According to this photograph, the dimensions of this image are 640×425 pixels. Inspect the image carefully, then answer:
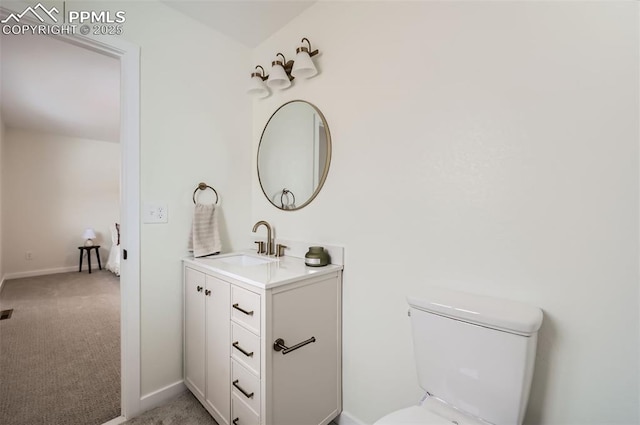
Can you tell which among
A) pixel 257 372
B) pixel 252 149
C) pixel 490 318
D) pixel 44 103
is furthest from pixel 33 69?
pixel 490 318

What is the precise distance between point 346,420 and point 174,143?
1921mm

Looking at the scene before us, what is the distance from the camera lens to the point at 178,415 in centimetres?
155

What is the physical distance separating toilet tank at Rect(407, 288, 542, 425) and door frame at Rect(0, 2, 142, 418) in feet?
4.98

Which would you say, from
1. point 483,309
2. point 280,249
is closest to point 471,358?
point 483,309

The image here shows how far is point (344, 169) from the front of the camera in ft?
4.94

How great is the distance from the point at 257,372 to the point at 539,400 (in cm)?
107

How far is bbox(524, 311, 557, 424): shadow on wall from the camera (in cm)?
92

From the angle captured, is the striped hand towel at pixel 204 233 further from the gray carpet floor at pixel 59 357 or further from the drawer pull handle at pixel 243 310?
the gray carpet floor at pixel 59 357

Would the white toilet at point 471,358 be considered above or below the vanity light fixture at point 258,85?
below

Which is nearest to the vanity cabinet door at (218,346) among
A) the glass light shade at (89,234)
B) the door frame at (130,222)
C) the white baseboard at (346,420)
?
the door frame at (130,222)

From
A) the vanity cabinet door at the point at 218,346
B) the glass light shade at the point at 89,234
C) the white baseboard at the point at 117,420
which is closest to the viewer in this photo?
the vanity cabinet door at the point at 218,346

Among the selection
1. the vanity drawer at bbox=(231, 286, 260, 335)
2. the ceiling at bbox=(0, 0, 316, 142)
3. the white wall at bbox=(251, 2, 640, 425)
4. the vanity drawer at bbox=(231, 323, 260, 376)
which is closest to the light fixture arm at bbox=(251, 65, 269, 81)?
the ceiling at bbox=(0, 0, 316, 142)

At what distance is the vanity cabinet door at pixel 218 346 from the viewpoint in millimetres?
1369

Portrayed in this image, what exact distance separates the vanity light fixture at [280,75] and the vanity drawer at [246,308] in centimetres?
129
